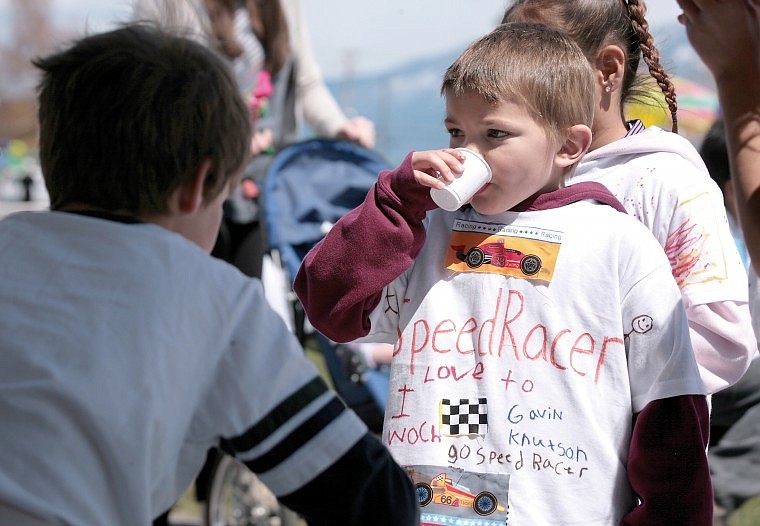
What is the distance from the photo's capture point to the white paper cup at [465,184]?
164 centimetres

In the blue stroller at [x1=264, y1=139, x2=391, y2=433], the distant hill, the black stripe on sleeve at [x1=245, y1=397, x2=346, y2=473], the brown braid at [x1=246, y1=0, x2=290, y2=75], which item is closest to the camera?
the black stripe on sleeve at [x1=245, y1=397, x2=346, y2=473]

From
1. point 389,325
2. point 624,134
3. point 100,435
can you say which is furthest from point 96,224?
point 624,134

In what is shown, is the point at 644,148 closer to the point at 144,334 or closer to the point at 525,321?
the point at 525,321

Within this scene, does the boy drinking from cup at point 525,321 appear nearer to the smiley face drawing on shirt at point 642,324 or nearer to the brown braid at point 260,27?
the smiley face drawing on shirt at point 642,324

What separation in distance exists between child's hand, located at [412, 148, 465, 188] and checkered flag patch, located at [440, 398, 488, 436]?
382 millimetres

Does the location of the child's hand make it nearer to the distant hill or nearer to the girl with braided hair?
the girl with braided hair

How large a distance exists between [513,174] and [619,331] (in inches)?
13.0

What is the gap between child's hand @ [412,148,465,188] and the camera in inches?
65.7

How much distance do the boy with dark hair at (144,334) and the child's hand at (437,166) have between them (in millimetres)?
335

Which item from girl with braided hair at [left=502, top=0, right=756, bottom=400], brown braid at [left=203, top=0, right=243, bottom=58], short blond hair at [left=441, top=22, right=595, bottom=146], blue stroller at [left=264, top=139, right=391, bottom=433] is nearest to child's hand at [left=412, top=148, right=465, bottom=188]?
short blond hair at [left=441, top=22, right=595, bottom=146]

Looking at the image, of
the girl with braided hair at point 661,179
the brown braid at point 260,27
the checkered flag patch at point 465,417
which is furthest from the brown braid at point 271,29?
the checkered flag patch at point 465,417

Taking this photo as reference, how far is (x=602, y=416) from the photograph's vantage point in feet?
5.51

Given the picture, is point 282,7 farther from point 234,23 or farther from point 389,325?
point 389,325

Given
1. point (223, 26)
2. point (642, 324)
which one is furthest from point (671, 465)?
point (223, 26)
